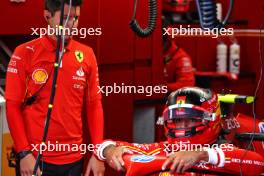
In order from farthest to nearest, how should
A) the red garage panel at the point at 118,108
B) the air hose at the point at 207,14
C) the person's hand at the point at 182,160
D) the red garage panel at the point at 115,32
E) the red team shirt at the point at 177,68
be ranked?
the red team shirt at the point at 177,68 → the red garage panel at the point at 118,108 → the red garage panel at the point at 115,32 → the air hose at the point at 207,14 → the person's hand at the point at 182,160

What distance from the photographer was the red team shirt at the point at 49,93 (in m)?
3.03

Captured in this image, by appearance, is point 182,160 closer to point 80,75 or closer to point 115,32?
point 80,75

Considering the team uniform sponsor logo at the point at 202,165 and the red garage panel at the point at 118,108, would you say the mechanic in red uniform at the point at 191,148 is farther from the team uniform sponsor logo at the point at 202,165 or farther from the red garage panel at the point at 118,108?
the red garage panel at the point at 118,108

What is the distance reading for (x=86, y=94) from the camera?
3.25 meters

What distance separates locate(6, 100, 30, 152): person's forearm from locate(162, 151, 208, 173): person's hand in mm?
809

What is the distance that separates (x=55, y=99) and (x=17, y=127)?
25cm

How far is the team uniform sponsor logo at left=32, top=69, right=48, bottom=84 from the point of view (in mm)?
Answer: 3094

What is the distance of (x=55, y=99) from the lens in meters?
3.12

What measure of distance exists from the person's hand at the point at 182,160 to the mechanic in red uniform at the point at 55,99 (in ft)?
2.09

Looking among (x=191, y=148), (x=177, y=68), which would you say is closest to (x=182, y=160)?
(x=191, y=148)

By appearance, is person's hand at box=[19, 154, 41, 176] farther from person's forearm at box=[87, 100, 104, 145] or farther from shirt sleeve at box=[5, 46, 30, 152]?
person's forearm at box=[87, 100, 104, 145]

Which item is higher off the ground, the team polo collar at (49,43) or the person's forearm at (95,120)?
the team polo collar at (49,43)

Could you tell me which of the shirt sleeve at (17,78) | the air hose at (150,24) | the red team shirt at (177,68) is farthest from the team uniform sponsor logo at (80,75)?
the red team shirt at (177,68)

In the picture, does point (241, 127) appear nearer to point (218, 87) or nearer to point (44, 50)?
point (44, 50)
